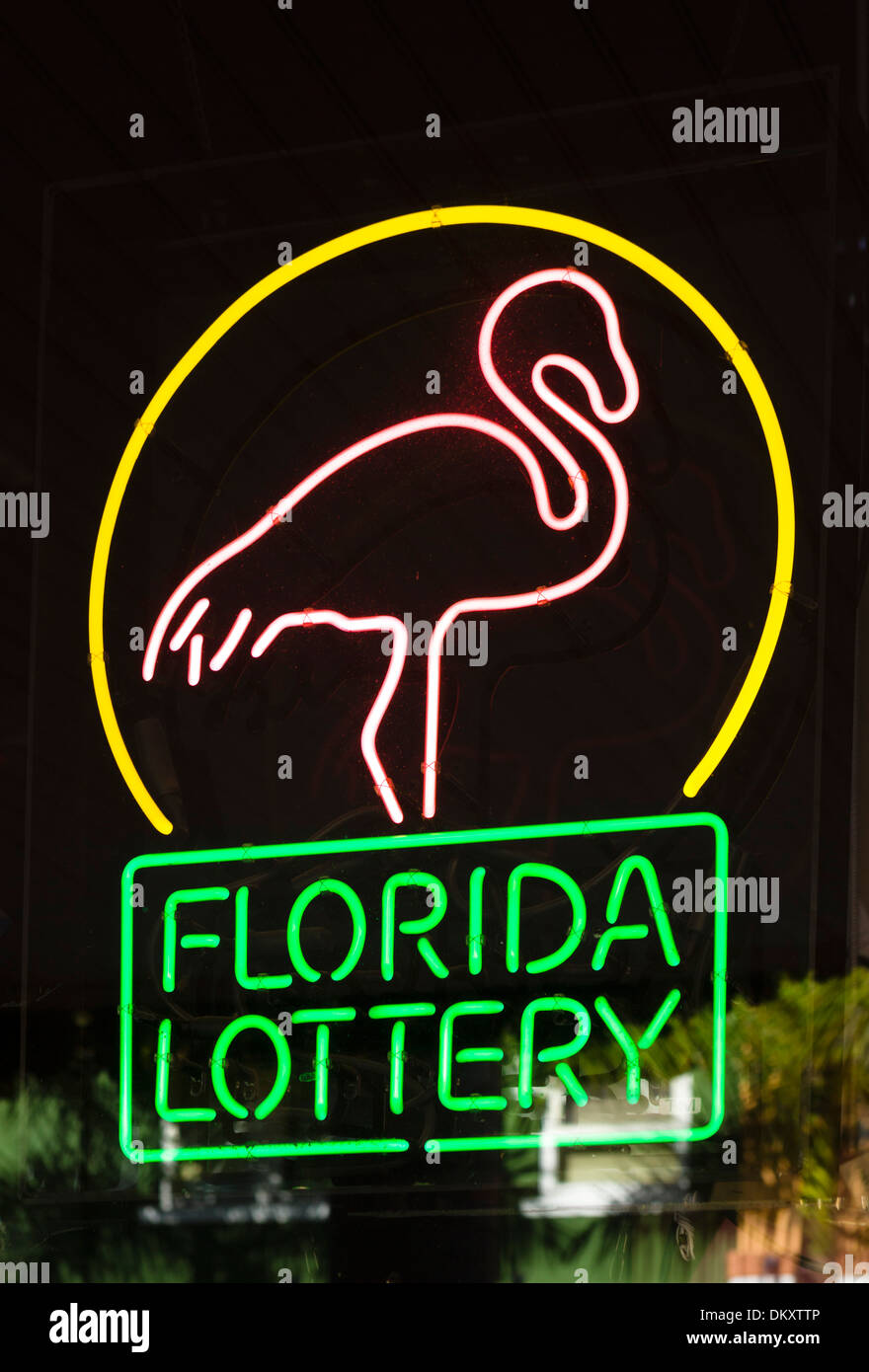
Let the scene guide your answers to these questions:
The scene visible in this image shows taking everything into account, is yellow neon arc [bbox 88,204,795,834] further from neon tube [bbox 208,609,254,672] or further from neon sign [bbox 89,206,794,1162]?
neon tube [bbox 208,609,254,672]

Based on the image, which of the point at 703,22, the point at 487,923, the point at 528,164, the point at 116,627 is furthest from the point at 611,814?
the point at 703,22

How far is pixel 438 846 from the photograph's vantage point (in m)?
2.78

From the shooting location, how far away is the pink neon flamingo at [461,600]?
282 centimetres

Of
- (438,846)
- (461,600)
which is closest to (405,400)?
(461,600)

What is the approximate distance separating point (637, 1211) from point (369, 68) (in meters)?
2.41

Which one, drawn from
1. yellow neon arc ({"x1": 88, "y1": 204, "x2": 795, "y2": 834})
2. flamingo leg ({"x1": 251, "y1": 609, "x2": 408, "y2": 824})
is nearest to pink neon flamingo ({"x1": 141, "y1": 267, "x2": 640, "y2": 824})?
flamingo leg ({"x1": 251, "y1": 609, "x2": 408, "y2": 824})

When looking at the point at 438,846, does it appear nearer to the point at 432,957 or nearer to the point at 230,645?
the point at 432,957

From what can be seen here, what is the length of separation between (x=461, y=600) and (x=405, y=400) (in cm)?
46

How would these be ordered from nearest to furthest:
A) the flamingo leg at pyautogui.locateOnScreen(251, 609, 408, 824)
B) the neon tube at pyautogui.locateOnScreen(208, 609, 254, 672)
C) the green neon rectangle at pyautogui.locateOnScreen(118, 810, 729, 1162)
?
the green neon rectangle at pyautogui.locateOnScreen(118, 810, 729, 1162) → the flamingo leg at pyautogui.locateOnScreen(251, 609, 408, 824) → the neon tube at pyautogui.locateOnScreen(208, 609, 254, 672)

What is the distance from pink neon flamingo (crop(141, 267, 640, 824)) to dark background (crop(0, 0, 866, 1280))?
54 mm

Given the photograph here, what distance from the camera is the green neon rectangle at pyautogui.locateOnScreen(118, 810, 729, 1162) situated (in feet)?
8.82

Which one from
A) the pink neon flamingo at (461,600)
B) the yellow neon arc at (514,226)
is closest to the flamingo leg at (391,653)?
the pink neon flamingo at (461,600)

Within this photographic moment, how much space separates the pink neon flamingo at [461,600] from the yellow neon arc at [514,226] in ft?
0.37

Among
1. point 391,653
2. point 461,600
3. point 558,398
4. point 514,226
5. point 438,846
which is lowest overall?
point 438,846
